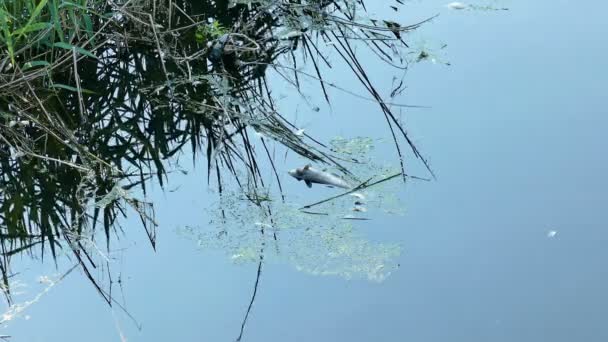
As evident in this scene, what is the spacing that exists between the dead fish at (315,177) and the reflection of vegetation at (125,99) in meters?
0.05

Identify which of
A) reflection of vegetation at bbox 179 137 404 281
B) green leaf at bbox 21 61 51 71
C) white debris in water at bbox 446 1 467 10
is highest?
green leaf at bbox 21 61 51 71

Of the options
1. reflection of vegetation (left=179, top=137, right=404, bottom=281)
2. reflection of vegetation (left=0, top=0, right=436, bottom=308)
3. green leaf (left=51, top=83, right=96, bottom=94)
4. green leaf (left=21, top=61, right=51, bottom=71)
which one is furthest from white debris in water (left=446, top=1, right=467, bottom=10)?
green leaf (left=21, top=61, right=51, bottom=71)

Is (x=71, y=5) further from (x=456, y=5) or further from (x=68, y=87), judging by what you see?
(x=456, y=5)

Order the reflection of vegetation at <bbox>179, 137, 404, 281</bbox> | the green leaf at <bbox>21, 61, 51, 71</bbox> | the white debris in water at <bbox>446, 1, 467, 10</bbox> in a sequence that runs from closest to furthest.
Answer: the reflection of vegetation at <bbox>179, 137, 404, 281</bbox>, the green leaf at <bbox>21, 61, 51, 71</bbox>, the white debris in water at <bbox>446, 1, 467, 10</bbox>

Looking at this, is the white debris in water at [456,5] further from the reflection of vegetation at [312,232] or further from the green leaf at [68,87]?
the green leaf at [68,87]

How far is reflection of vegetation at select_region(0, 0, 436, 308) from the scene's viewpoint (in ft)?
6.48

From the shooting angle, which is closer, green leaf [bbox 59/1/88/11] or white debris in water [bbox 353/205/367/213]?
white debris in water [bbox 353/205/367/213]

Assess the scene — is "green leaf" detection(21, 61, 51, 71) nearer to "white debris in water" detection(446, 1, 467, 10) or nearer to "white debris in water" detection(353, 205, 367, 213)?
"white debris in water" detection(353, 205, 367, 213)

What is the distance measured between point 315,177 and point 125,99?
60 cm

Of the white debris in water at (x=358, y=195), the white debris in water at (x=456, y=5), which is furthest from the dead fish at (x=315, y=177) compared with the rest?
the white debris in water at (x=456, y=5)

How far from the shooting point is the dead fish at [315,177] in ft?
6.31

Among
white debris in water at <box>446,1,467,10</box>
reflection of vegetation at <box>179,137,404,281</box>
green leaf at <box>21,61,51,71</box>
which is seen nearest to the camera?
reflection of vegetation at <box>179,137,404,281</box>

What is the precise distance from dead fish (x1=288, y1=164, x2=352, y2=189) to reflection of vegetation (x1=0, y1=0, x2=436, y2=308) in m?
0.05

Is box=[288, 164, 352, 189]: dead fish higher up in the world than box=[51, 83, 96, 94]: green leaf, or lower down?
lower down
